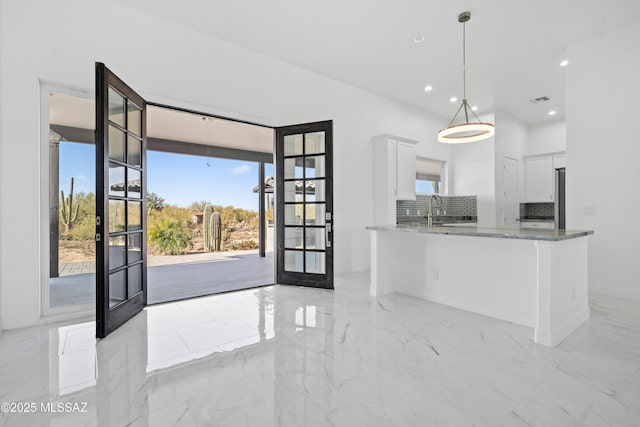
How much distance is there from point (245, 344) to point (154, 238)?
667 cm

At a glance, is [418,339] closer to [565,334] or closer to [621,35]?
[565,334]

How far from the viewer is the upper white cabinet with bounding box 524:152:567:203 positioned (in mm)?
6943

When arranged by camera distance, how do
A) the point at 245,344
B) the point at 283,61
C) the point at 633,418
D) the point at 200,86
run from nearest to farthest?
1. the point at 633,418
2. the point at 245,344
3. the point at 200,86
4. the point at 283,61

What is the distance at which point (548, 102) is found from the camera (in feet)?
19.6

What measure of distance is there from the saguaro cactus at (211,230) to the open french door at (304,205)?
201 inches

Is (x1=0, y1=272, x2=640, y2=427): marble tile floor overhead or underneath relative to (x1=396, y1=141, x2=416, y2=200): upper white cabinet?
underneath

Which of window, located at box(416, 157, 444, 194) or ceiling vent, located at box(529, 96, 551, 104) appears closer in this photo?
ceiling vent, located at box(529, 96, 551, 104)

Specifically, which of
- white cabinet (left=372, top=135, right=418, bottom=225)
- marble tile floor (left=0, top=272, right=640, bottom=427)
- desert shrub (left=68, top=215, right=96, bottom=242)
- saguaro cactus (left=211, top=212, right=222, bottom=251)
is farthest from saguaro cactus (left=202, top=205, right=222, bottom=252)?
marble tile floor (left=0, top=272, right=640, bottom=427)

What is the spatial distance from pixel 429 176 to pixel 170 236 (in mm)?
6772

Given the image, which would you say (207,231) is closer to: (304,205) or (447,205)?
(304,205)

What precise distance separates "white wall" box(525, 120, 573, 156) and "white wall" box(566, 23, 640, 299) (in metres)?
3.52

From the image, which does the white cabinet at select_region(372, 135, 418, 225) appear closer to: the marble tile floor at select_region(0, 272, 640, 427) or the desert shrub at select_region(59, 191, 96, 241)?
the marble tile floor at select_region(0, 272, 640, 427)

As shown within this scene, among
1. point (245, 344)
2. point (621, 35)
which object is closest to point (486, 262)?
point (245, 344)

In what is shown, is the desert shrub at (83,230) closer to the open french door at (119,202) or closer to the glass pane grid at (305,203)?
the open french door at (119,202)
